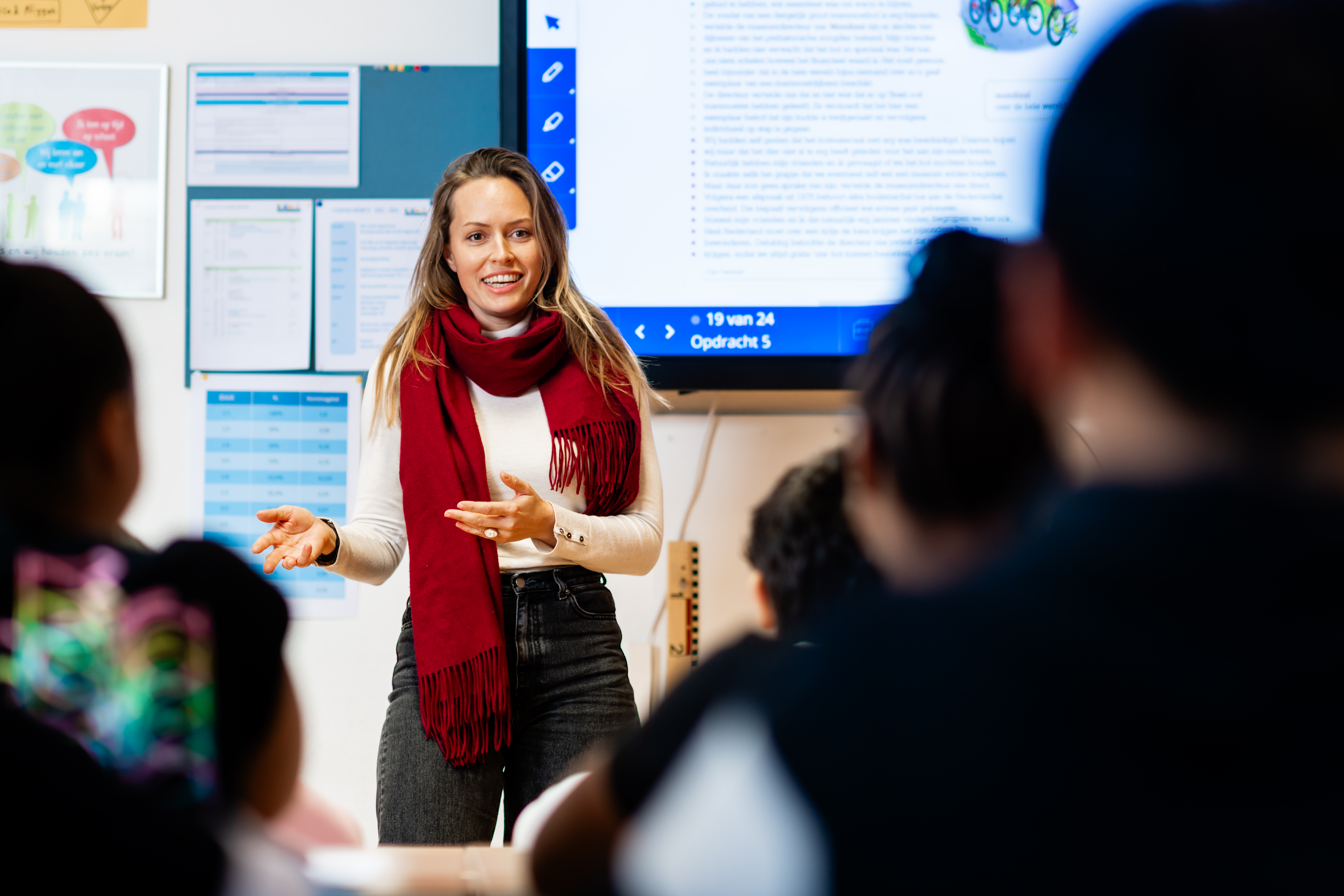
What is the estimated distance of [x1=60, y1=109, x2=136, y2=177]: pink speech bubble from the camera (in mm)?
2172

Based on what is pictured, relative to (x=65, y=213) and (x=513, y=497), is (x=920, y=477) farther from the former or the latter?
(x=65, y=213)

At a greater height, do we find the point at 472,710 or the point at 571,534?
the point at 571,534

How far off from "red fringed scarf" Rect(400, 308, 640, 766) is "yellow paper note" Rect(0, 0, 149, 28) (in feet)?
3.84

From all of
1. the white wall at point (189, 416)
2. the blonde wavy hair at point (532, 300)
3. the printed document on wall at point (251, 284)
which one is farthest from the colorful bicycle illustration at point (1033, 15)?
the printed document on wall at point (251, 284)

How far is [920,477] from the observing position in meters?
0.61

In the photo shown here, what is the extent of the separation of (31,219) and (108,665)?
2.04 metres

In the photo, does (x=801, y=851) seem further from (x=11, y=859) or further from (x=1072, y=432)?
(x=1072, y=432)

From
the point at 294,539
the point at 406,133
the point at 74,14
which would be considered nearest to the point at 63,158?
the point at 74,14

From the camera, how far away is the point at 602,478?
5.28 feet

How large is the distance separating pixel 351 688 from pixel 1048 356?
6.50 feet

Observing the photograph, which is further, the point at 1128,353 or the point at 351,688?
the point at 351,688

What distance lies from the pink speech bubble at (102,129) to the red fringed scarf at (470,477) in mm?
1036

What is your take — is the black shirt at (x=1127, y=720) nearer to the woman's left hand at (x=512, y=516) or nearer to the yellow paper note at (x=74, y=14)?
the woman's left hand at (x=512, y=516)


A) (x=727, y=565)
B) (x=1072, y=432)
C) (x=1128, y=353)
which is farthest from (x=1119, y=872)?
(x=727, y=565)
